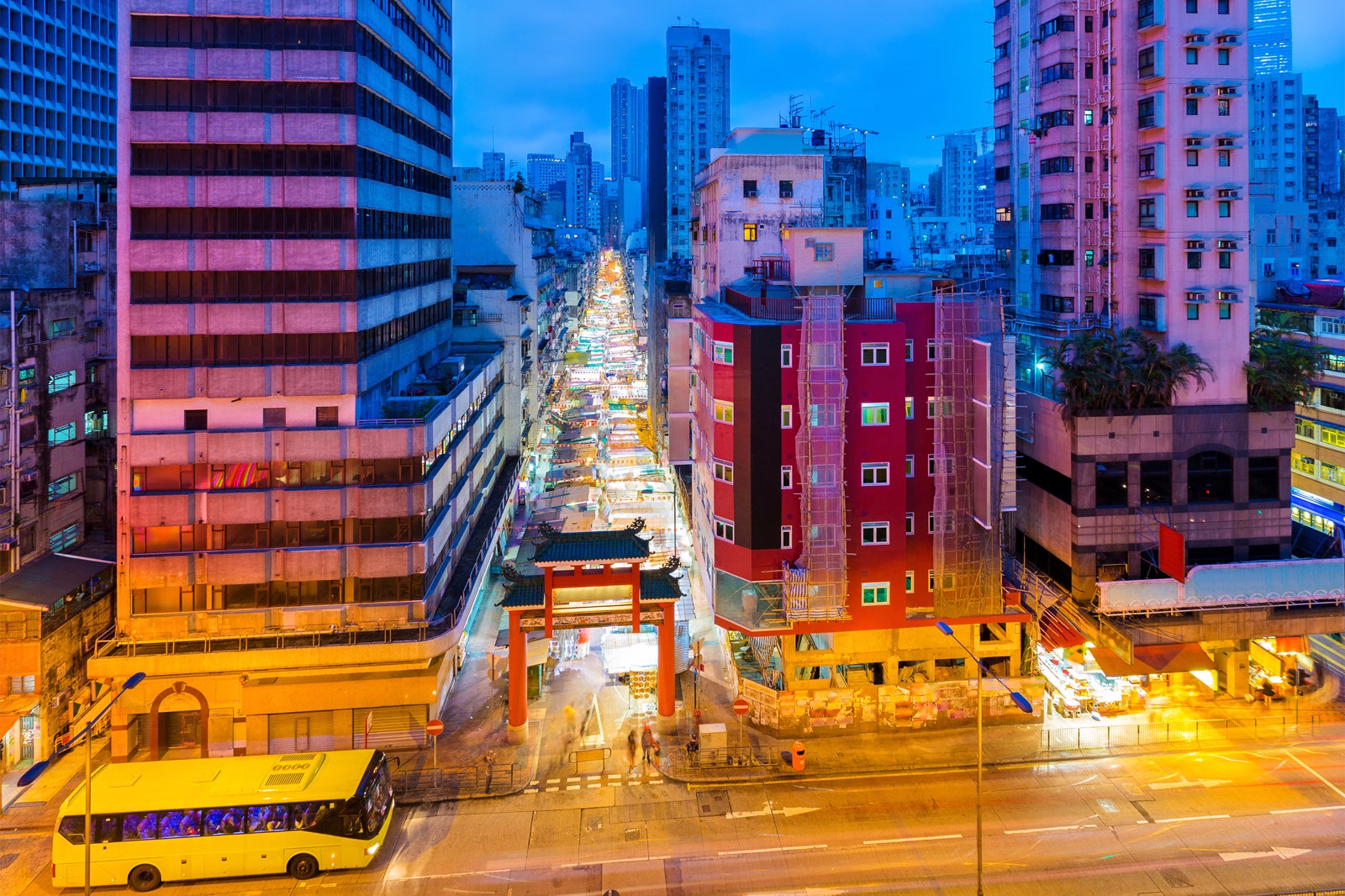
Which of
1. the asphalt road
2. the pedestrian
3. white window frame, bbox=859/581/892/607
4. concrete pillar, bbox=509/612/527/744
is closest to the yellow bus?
the asphalt road

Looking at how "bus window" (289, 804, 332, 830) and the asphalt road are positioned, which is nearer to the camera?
the asphalt road

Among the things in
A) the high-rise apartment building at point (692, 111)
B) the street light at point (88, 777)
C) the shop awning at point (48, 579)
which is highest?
the high-rise apartment building at point (692, 111)

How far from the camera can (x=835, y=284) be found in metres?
53.2

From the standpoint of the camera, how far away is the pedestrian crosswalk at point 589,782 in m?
41.7

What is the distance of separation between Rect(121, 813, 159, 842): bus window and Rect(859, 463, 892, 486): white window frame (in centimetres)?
3164

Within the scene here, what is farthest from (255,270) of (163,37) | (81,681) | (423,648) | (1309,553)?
(1309,553)

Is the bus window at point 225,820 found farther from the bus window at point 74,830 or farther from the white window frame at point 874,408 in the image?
the white window frame at point 874,408

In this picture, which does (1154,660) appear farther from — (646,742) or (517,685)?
(517,685)

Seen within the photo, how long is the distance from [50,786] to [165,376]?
716 inches

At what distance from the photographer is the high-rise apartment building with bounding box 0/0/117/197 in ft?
251

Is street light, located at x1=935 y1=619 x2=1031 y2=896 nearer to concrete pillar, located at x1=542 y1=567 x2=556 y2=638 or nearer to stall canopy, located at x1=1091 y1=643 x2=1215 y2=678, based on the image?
stall canopy, located at x1=1091 y1=643 x2=1215 y2=678

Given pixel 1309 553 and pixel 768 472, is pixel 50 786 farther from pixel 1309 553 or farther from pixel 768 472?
pixel 1309 553

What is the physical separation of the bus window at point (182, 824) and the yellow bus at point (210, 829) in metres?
0.03

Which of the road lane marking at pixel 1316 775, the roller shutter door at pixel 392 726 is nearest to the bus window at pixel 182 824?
the roller shutter door at pixel 392 726
